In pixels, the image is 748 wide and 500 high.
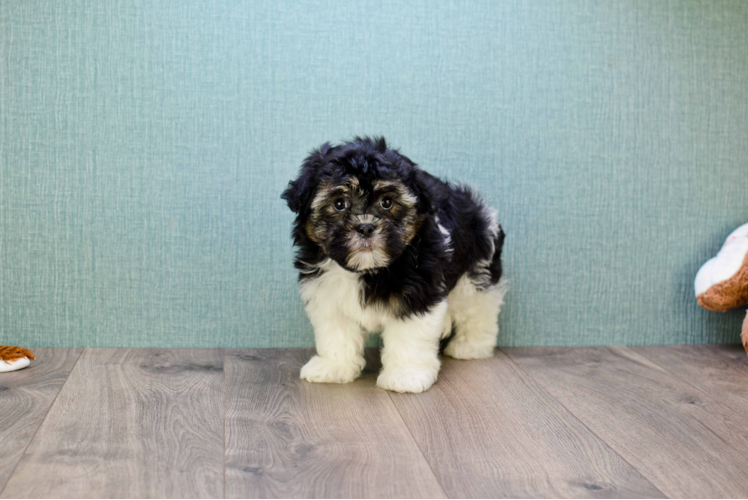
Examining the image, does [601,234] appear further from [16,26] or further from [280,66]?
[16,26]

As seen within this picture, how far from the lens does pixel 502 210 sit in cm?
324

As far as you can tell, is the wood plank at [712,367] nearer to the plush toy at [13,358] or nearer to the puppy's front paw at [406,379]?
the puppy's front paw at [406,379]

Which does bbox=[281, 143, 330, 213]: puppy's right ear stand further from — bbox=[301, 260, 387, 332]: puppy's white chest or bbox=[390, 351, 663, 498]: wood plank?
bbox=[390, 351, 663, 498]: wood plank

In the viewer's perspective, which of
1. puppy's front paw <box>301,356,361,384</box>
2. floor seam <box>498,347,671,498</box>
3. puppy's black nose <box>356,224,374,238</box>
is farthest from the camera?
puppy's front paw <box>301,356,361,384</box>

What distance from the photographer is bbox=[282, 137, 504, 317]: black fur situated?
2.36 meters

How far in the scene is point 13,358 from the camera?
2748 mm

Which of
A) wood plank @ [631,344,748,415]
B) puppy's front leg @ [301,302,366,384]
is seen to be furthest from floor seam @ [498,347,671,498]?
puppy's front leg @ [301,302,366,384]

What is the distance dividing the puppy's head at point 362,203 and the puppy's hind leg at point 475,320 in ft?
2.28

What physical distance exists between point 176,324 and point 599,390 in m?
1.75

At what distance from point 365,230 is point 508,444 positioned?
78 centimetres

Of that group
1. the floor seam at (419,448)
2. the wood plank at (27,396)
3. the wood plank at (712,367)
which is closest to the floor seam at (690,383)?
the wood plank at (712,367)

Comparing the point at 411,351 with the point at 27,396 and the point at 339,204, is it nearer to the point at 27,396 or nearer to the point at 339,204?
the point at 339,204

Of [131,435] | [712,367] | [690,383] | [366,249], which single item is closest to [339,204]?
[366,249]

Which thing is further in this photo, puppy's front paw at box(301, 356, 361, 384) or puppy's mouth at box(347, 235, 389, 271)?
puppy's front paw at box(301, 356, 361, 384)
